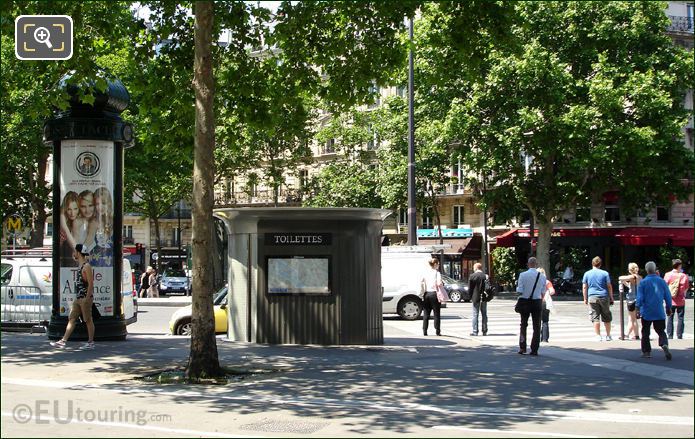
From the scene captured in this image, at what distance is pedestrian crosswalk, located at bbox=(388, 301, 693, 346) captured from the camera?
18.7 m

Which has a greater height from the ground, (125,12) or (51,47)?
(125,12)

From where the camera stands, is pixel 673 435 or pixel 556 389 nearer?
pixel 673 435

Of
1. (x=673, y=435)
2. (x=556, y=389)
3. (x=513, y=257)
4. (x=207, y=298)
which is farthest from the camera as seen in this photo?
(x=513, y=257)

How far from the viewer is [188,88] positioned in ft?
50.7

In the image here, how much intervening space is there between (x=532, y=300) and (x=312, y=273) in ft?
13.2

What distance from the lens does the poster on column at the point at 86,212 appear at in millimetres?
15359

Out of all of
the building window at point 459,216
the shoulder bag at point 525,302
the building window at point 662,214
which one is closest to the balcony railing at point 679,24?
the building window at point 662,214

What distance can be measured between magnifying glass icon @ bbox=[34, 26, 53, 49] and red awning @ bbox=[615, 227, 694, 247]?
39565mm

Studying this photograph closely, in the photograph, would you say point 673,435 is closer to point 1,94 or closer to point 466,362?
point 466,362

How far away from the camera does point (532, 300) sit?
48.6 ft

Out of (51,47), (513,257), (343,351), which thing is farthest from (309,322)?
(513,257)

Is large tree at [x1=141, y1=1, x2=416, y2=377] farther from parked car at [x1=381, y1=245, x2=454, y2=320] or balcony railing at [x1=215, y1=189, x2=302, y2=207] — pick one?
balcony railing at [x1=215, y1=189, x2=302, y2=207]

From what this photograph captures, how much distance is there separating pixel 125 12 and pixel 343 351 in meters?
7.54

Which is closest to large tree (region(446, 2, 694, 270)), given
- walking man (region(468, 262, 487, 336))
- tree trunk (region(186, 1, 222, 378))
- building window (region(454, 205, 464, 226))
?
building window (region(454, 205, 464, 226))
